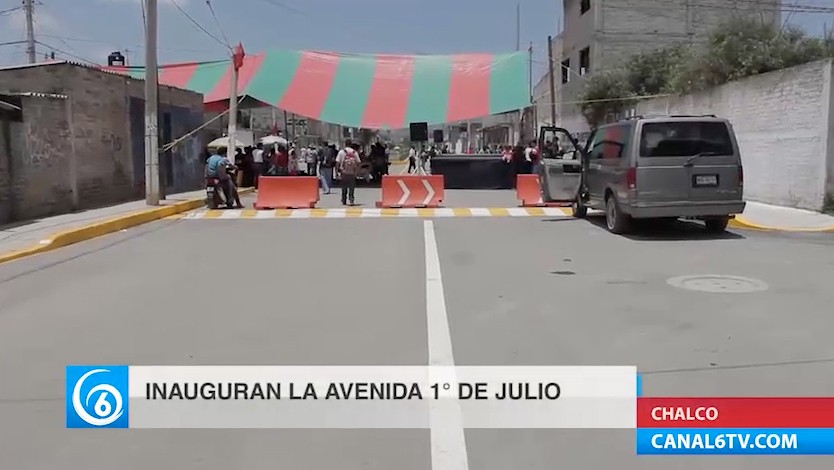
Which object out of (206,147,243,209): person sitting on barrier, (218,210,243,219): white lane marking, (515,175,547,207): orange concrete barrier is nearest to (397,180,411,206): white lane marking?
(515,175,547,207): orange concrete barrier

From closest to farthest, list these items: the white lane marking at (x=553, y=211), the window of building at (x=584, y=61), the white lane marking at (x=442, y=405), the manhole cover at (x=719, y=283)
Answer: the white lane marking at (x=442, y=405) → the manhole cover at (x=719, y=283) → the white lane marking at (x=553, y=211) → the window of building at (x=584, y=61)

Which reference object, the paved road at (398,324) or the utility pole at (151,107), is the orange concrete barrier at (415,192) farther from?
the paved road at (398,324)

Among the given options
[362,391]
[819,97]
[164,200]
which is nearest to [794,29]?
[819,97]

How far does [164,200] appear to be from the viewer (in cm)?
2094

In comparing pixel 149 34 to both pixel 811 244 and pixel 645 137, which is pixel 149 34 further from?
pixel 811 244

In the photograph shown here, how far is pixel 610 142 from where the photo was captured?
46.7ft

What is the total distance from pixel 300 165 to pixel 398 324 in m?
25.2

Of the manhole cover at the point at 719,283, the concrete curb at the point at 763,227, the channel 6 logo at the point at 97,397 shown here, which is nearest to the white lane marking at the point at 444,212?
the concrete curb at the point at 763,227

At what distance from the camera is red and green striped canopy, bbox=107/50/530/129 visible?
28.8m

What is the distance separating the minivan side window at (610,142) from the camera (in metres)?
13.4

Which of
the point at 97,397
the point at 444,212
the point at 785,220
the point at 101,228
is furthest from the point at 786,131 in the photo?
the point at 97,397

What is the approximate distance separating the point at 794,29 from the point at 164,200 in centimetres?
1867

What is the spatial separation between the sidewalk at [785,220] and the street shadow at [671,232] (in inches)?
34.3

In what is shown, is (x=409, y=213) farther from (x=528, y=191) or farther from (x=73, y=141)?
(x=73, y=141)
